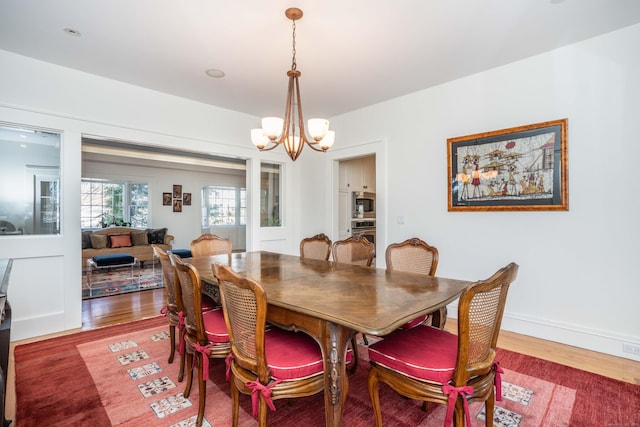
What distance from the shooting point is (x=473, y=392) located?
1.36 meters

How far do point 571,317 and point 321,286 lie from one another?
2.53m

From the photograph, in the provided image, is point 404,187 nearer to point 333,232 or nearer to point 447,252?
point 447,252

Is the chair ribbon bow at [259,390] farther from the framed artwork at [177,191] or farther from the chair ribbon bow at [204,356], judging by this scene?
the framed artwork at [177,191]

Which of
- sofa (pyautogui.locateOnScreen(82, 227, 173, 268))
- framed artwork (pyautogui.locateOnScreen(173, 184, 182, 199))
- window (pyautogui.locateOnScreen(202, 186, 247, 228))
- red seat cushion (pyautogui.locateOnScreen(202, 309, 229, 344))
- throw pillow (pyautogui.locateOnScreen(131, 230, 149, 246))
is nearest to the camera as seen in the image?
red seat cushion (pyautogui.locateOnScreen(202, 309, 229, 344))

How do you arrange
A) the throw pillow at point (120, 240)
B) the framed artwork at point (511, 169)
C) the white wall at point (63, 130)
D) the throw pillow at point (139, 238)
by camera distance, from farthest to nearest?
the throw pillow at point (139, 238)
the throw pillow at point (120, 240)
the white wall at point (63, 130)
the framed artwork at point (511, 169)

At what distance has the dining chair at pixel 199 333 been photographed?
1.72 m

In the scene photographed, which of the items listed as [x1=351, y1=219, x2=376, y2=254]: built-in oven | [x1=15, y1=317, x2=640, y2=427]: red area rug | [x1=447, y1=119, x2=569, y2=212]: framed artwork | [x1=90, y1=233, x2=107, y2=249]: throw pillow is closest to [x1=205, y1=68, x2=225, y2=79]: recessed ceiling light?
[x1=447, y1=119, x2=569, y2=212]: framed artwork

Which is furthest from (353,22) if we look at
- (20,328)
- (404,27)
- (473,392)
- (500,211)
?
(20,328)

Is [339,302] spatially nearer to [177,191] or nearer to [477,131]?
[477,131]

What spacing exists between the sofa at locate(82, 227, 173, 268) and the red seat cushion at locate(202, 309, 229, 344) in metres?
6.07

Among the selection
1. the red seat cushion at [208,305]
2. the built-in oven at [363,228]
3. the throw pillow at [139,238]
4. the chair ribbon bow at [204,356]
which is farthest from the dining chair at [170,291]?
the throw pillow at [139,238]

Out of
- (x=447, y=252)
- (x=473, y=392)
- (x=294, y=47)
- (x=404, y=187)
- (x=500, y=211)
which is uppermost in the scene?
(x=294, y=47)

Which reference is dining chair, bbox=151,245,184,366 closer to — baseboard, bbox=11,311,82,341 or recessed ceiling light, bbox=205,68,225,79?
baseboard, bbox=11,311,82,341

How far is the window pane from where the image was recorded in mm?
3056
